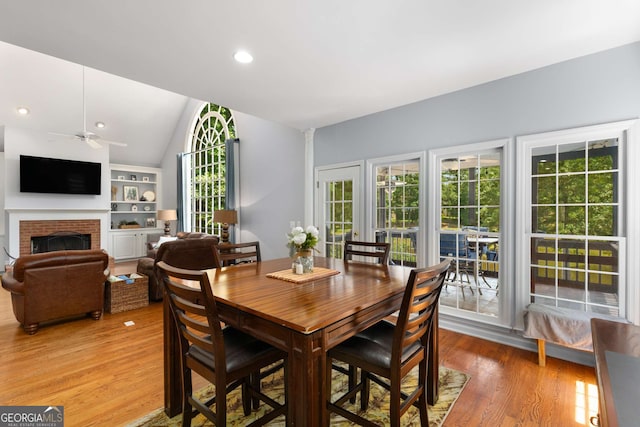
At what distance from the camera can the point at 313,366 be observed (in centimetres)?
124

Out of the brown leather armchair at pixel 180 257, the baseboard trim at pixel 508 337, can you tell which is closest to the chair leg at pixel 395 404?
the baseboard trim at pixel 508 337

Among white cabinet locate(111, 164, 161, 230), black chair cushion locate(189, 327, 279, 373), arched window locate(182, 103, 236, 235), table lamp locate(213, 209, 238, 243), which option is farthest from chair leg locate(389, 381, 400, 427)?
white cabinet locate(111, 164, 161, 230)

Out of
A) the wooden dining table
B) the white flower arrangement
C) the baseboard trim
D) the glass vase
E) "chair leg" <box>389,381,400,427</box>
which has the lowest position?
the baseboard trim

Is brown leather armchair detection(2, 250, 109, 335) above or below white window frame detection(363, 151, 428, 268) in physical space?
below

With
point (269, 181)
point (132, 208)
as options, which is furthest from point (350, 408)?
point (132, 208)

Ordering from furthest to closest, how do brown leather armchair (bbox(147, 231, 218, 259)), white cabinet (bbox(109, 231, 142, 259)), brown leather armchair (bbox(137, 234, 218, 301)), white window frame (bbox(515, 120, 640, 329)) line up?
white cabinet (bbox(109, 231, 142, 259))
brown leather armchair (bbox(147, 231, 218, 259))
brown leather armchair (bbox(137, 234, 218, 301))
white window frame (bbox(515, 120, 640, 329))

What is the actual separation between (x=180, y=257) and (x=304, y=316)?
3.10 metres

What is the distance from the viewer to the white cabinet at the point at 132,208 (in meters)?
7.82

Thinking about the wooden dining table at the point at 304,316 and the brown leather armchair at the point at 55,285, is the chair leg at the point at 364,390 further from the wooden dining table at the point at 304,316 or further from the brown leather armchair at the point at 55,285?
the brown leather armchair at the point at 55,285

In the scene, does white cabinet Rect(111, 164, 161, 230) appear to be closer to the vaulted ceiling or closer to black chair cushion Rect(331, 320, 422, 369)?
the vaulted ceiling

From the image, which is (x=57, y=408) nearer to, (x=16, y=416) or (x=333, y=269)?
(x=16, y=416)

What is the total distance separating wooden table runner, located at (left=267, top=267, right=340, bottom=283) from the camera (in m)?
1.96

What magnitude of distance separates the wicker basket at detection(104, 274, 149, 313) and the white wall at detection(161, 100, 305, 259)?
204cm

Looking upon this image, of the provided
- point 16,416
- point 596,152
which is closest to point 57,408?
point 16,416
